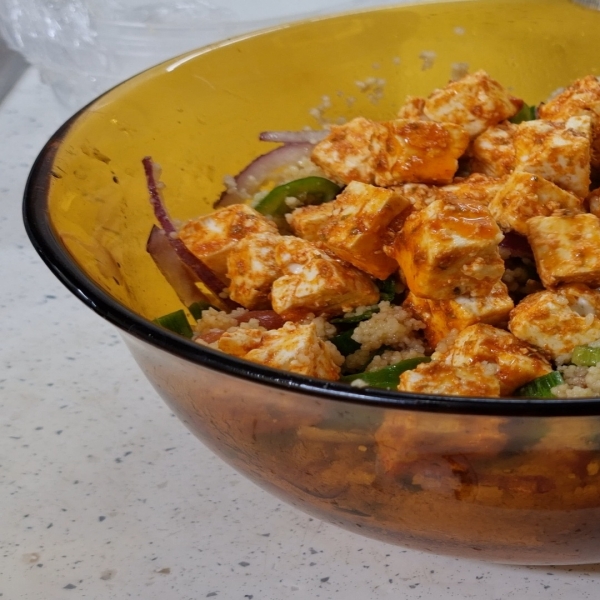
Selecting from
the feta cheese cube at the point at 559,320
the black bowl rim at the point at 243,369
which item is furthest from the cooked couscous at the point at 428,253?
the black bowl rim at the point at 243,369

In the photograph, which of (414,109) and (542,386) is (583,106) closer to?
(414,109)

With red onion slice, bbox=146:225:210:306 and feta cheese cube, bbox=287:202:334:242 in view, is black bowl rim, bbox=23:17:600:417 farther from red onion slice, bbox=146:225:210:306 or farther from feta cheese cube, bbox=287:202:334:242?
feta cheese cube, bbox=287:202:334:242

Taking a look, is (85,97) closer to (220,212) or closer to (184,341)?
(220,212)

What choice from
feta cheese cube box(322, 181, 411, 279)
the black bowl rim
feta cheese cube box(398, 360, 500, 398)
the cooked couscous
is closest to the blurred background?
the cooked couscous

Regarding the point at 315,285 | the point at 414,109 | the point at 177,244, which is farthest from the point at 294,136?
the point at 315,285

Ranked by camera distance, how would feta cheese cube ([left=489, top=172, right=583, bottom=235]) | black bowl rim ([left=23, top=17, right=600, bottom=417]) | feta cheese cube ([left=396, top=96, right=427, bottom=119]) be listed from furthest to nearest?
1. feta cheese cube ([left=396, top=96, right=427, bottom=119])
2. feta cheese cube ([left=489, top=172, right=583, bottom=235])
3. black bowl rim ([left=23, top=17, right=600, bottom=417])

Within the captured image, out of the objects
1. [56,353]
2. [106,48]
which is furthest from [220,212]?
[106,48]
